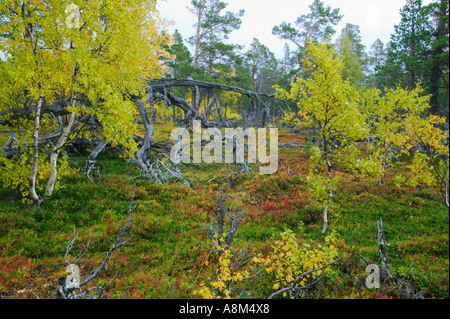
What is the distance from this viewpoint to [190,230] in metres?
7.66

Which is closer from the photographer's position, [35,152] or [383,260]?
[383,260]

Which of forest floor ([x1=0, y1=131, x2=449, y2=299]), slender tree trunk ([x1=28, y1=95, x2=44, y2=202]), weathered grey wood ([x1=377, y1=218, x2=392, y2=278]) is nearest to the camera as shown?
forest floor ([x1=0, y1=131, x2=449, y2=299])

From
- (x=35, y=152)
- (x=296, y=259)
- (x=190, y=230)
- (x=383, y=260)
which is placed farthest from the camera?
(x=190, y=230)

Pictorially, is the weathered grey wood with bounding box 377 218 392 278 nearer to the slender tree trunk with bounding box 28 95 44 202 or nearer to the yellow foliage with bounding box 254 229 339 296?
the yellow foliage with bounding box 254 229 339 296

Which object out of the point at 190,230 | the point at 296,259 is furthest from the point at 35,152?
the point at 296,259

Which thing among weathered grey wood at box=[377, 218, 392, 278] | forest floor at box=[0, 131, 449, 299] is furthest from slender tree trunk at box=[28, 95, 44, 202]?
weathered grey wood at box=[377, 218, 392, 278]

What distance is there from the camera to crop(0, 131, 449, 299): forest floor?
5.09 m

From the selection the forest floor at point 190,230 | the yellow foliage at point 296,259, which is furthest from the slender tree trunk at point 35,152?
the yellow foliage at point 296,259

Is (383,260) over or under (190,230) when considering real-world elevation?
over

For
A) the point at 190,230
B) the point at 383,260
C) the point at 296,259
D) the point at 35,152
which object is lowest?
the point at 190,230

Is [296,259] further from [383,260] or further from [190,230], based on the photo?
[190,230]

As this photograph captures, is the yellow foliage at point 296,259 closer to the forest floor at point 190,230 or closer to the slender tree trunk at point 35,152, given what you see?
the forest floor at point 190,230
